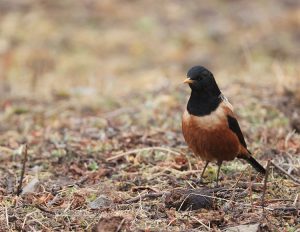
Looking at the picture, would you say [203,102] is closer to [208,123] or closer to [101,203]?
[208,123]

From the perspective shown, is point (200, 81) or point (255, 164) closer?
point (200, 81)

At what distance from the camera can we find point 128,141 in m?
6.88

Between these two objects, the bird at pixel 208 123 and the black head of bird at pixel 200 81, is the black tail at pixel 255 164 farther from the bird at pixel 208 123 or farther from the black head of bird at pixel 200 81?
the black head of bird at pixel 200 81

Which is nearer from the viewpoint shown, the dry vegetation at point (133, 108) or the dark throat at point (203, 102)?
the dry vegetation at point (133, 108)

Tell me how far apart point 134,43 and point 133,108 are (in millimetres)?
5234

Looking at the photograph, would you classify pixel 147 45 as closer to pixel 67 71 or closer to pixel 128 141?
pixel 67 71

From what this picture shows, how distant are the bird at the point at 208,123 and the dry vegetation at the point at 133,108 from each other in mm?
287

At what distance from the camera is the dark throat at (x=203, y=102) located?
541 cm

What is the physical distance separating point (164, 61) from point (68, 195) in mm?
7716

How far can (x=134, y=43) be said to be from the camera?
528 inches

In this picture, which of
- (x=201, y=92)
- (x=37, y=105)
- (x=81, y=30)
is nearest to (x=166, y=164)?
(x=201, y=92)

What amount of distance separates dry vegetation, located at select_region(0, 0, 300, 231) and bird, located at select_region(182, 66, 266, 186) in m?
0.29

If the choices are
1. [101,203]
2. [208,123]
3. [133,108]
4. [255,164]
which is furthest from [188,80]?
[133,108]

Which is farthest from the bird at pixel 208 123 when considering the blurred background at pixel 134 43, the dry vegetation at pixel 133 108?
the blurred background at pixel 134 43
